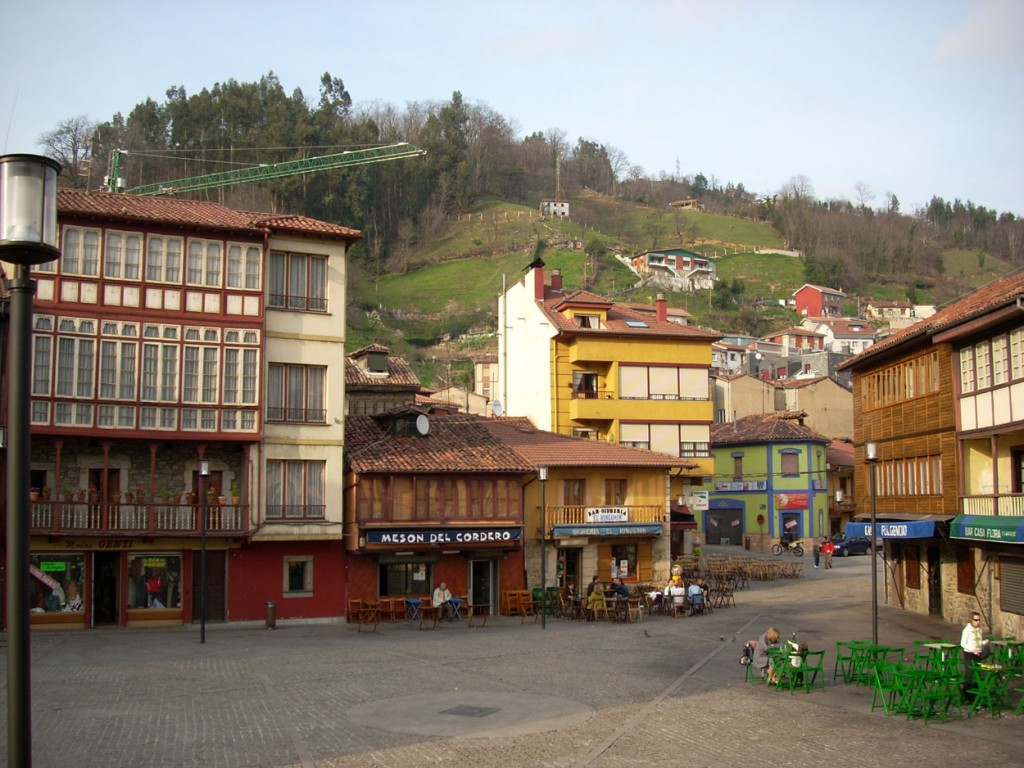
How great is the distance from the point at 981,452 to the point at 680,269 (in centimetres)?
11485

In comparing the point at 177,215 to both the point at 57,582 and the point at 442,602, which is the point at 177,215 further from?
the point at 442,602

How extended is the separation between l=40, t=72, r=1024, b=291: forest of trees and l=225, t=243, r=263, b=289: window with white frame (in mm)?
40528

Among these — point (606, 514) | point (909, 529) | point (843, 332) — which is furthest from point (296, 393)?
point (843, 332)

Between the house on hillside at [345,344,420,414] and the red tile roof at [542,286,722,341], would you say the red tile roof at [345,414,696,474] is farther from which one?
the red tile roof at [542,286,722,341]

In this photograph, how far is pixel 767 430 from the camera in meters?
65.8

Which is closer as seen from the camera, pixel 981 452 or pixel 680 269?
pixel 981 452

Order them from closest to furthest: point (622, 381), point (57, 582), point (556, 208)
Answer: point (57, 582) → point (622, 381) → point (556, 208)

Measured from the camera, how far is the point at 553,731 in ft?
51.5

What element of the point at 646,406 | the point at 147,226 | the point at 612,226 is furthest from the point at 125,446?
the point at 612,226

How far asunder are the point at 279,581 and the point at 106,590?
5.20 m

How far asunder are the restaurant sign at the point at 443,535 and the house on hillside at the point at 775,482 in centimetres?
3362

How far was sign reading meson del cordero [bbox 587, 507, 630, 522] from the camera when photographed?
37781 mm

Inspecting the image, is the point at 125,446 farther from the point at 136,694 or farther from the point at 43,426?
A: the point at 136,694

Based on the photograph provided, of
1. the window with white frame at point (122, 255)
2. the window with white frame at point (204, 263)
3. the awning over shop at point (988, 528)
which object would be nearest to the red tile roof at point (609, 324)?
the window with white frame at point (204, 263)
